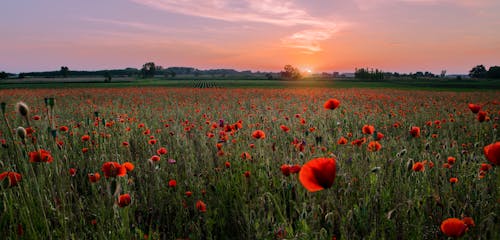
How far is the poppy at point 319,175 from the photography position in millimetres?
1396

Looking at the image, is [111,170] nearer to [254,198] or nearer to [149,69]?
[254,198]

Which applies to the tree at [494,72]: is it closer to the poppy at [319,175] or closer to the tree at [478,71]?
the tree at [478,71]

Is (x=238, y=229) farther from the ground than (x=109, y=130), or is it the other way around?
(x=109, y=130)

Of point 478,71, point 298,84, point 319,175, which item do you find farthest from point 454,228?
point 478,71

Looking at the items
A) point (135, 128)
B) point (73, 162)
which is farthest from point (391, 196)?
point (135, 128)

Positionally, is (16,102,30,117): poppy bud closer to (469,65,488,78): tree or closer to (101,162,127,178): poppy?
(101,162,127,178): poppy

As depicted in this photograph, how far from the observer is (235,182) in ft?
10.6

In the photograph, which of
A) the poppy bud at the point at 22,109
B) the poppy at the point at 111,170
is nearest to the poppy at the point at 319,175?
the poppy at the point at 111,170

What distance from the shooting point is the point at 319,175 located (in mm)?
1423

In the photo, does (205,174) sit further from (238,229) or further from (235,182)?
(238,229)

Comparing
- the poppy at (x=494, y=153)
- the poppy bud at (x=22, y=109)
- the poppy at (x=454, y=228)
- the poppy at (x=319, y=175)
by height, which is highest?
the poppy bud at (x=22, y=109)

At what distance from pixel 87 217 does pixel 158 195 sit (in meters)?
0.65

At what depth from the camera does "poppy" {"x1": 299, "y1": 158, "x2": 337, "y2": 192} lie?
1.40m

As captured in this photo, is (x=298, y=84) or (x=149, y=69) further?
(x=149, y=69)
